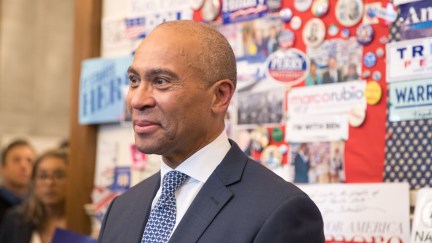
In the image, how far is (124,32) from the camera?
376 centimetres

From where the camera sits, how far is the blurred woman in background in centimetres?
411

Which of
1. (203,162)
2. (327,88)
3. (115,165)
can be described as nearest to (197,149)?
(203,162)

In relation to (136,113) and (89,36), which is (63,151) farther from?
(136,113)

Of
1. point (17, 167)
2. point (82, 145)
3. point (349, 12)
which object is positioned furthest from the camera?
point (17, 167)

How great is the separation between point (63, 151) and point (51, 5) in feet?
18.8

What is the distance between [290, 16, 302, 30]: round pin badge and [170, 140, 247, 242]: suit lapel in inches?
39.9

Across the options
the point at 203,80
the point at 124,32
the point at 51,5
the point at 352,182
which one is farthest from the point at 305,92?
the point at 51,5

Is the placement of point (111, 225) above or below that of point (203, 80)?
below

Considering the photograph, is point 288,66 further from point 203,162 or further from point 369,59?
point 203,162

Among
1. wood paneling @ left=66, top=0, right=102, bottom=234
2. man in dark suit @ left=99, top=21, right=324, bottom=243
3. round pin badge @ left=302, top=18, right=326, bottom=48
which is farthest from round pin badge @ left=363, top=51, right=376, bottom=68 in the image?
wood paneling @ left=66, top=0, right=102, bottom=234

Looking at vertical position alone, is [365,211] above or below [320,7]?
below

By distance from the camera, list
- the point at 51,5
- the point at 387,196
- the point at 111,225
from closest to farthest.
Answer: the point at 111,225, the point at 387,196, the point at 51,5

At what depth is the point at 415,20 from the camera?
2.67 m

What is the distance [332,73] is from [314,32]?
0.19 m
